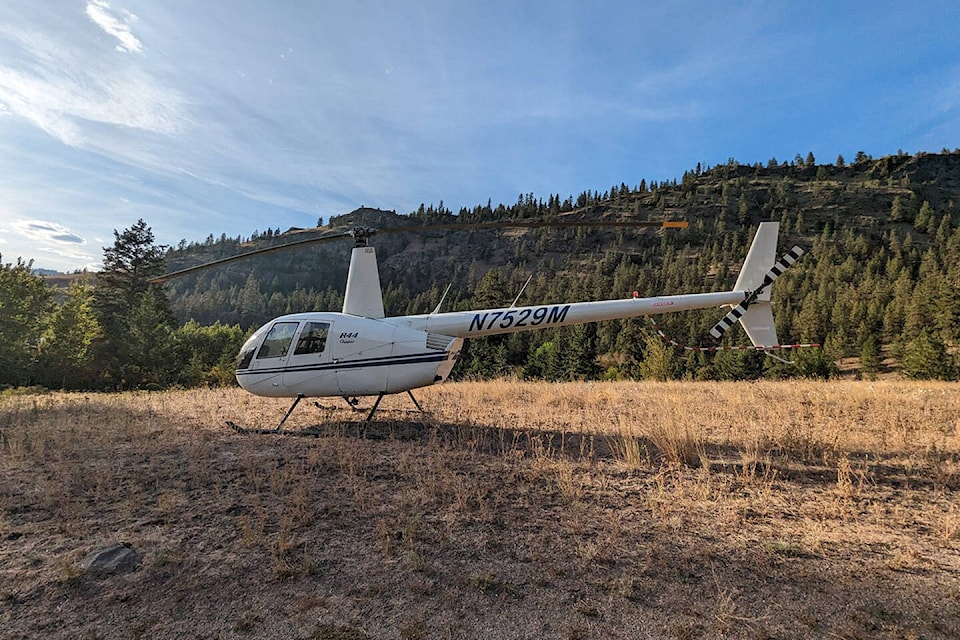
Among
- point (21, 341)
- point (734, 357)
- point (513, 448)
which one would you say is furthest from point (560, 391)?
point (734, 357)

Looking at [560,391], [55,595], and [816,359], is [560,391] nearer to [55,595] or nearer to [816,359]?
[55,595]

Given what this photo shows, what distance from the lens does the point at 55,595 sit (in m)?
3.22

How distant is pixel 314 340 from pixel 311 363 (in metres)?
0.48

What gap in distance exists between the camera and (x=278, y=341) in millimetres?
8984

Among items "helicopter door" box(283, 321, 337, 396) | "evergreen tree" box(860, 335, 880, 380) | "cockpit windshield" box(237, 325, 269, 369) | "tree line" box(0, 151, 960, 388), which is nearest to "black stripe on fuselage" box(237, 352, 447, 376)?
"helicopter door" box(283, 321, 337, 396)

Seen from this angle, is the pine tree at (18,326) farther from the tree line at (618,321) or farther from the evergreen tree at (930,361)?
the evergreen tree at (930,361)

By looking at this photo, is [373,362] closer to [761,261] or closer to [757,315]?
[757,315]

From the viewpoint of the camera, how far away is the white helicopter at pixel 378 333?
28.6 ft

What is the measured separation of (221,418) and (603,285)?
460ft

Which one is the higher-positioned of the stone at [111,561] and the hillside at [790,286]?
the hillside at [790,286]

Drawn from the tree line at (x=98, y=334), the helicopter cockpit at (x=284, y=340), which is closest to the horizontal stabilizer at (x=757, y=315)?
the helicopter cockpit at (x=284, y=340)

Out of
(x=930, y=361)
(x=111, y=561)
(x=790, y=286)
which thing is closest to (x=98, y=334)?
(x=111, y=561)

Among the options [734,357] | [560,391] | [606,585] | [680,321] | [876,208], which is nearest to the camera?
[606,585]

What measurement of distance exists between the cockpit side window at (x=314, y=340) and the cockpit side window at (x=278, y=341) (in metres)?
0.24
